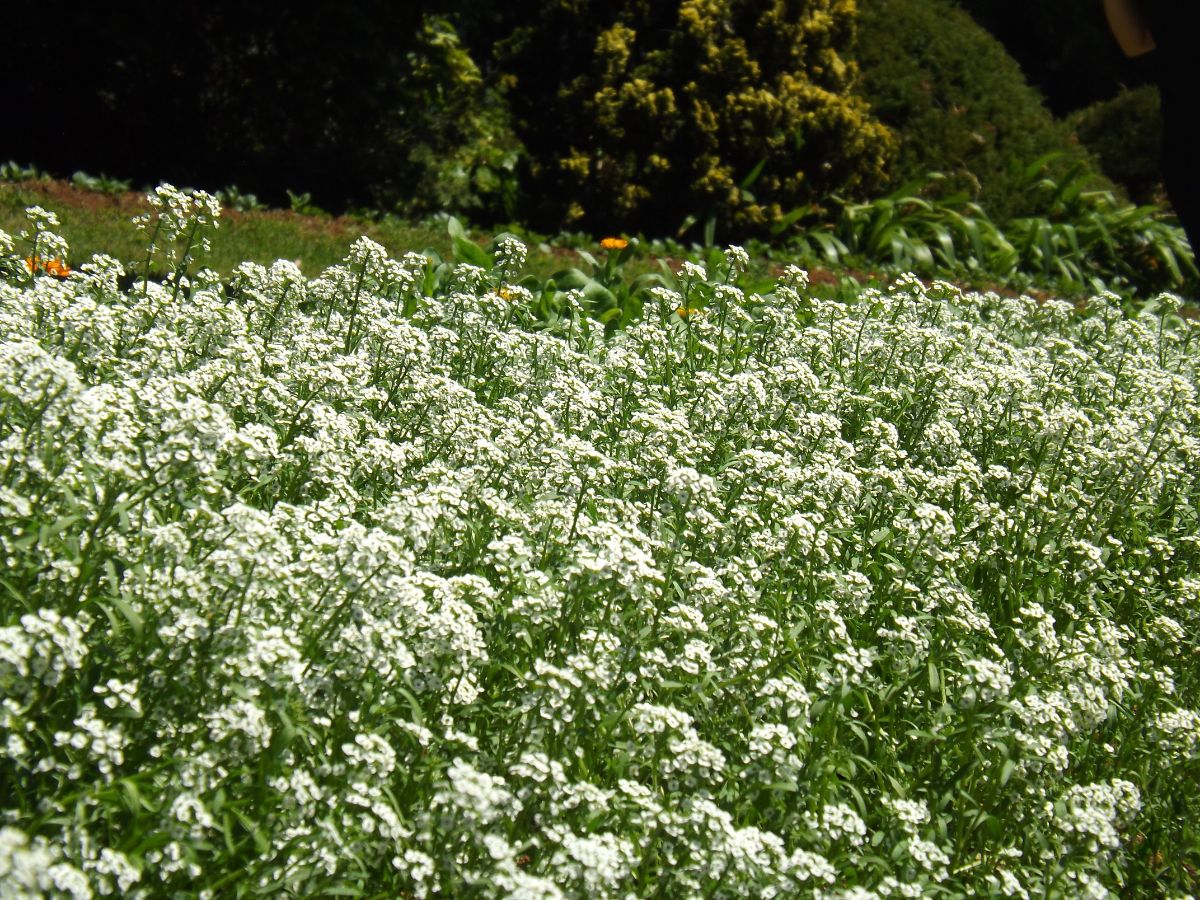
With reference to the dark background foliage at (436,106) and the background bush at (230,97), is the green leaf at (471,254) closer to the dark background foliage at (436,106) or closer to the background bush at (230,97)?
the dark background foliage at (436,106)

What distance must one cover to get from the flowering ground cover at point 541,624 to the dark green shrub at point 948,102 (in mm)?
7297

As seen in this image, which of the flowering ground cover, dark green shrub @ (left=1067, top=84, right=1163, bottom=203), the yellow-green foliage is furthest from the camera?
dark green shrub @ (left=1067, top=84, right=1163, bottom=203)

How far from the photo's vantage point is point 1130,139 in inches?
668

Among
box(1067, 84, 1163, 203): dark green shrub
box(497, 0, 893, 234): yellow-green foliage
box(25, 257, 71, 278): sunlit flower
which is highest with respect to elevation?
box(1067, 84, 1163, 203): dark green shrub

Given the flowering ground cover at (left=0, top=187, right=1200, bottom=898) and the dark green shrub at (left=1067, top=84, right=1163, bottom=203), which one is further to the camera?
the dark green shrub at (left=1067, top=84, right=1163, bottom=203)

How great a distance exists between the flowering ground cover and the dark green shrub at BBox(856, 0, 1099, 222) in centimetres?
730

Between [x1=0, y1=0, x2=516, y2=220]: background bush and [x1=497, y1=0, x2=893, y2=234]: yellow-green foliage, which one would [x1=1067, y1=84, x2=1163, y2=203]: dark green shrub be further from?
[x1=0, y1=0, x2=516, y2=220]: background bush

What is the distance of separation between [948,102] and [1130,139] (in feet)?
17.8

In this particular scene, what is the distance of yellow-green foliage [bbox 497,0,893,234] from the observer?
1091 cm

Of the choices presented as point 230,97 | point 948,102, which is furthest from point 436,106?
point 948,102

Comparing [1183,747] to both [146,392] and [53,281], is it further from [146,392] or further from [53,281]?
[53,281]

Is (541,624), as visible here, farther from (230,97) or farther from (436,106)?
(436,106)

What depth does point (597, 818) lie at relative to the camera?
3.07 m

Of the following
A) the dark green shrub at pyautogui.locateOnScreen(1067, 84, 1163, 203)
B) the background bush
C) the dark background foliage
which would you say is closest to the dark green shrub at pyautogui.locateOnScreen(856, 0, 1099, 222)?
the dark background foliage
